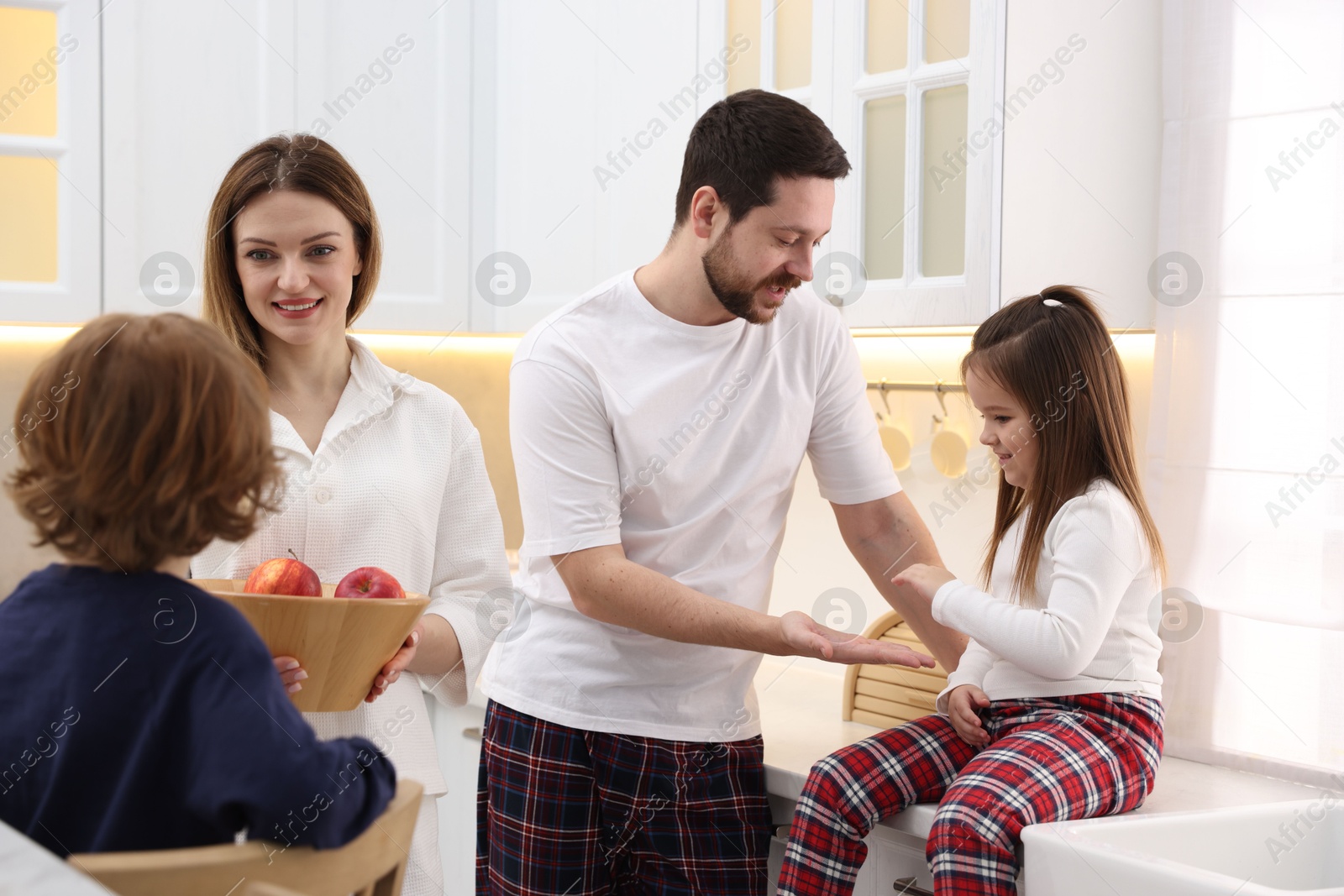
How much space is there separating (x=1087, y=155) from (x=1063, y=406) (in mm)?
466

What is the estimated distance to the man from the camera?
1.22 meters

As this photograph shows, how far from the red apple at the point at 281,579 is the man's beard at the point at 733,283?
1.76 feet

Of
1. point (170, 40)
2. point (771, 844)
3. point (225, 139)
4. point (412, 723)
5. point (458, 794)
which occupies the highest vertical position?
point (170, 40)

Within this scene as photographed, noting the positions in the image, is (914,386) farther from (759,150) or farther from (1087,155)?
(759,150)

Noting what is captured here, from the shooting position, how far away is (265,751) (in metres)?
0.62

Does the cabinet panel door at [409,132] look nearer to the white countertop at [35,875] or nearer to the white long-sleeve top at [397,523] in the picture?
the white long-sleeve top at [397,523]

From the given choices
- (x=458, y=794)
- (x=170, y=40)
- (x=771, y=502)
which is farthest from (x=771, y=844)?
(x=170, y=40)

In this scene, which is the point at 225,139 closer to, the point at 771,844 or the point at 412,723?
the point at 412,723

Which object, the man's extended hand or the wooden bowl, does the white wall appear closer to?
the man's extended hand

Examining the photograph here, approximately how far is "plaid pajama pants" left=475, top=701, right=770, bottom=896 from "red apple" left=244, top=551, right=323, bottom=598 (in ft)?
1.36

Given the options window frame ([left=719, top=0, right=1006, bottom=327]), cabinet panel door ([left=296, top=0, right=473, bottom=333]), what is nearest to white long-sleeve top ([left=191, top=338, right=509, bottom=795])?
window frame ([left=719, top=0, right=1006, bottom=327])

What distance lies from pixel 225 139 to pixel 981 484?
1.44 metres

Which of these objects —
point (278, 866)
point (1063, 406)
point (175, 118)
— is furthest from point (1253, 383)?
point (175, 118)

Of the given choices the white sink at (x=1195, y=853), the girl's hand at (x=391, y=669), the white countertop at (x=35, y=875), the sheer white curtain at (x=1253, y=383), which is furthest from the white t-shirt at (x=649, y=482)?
the white countertop at (x=35, y=875)
